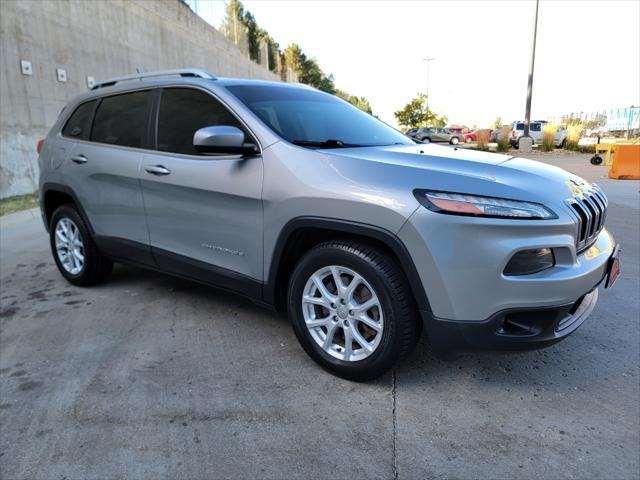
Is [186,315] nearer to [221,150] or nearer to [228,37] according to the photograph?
[221,150]

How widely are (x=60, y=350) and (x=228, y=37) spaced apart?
88.9 ft

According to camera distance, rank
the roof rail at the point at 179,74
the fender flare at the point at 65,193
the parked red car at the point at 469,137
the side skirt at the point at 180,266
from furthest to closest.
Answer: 1. the parked red car at the point at 469,137
2. the fender flare at the point at 65,193
3. the roof rail at the point at 179,74
4. the side skirt at the point at 180,266

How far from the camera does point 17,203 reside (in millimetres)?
8430

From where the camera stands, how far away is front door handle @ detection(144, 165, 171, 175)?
3.44 m

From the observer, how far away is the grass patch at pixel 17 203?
7834 millimetres

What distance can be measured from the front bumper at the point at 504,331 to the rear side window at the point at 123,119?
2.66 meters

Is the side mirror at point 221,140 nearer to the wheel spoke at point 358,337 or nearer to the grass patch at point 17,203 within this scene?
the wheel spoke at point 358,337

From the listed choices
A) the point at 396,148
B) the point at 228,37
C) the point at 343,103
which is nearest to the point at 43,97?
the point at 343,103

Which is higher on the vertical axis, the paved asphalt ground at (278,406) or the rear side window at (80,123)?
the rear side window at (80,123)

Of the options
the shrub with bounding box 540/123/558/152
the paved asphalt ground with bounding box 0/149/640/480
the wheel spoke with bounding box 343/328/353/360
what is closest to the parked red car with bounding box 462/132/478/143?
the shrub with bounding box 540/123/558/152

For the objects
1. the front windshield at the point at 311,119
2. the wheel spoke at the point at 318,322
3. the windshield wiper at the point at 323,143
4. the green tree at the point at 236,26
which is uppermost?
the green tree at the point at 236,26

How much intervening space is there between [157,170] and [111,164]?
0.63 meters

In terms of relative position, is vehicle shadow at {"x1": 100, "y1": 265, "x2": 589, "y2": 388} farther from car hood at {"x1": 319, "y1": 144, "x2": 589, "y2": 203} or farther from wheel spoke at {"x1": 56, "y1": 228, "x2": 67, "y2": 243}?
wheel spoke at {"x1": 56, "y1": 228, "x2": 67, "y2": 243}

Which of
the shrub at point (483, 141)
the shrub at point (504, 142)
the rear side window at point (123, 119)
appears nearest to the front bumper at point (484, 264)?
the rear side window at point (123, 119)
